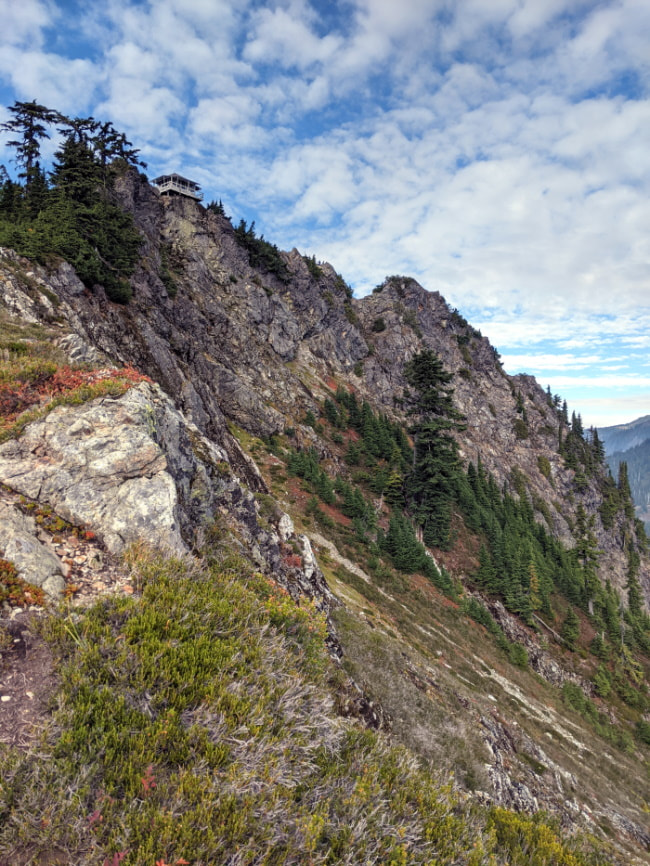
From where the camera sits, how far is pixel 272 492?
31594mm

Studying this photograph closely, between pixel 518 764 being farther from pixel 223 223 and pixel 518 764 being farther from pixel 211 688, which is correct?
pixel 223 223

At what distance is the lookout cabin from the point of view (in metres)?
54.8

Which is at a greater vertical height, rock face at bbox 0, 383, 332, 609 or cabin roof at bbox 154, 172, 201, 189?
cabin roof at bbox 154, 172, 201, 189

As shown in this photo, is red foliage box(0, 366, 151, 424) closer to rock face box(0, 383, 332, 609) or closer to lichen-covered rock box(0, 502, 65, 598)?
rock face box(0, 383, 332, 609)

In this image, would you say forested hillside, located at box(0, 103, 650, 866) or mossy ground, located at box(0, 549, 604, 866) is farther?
forested hillside, located at box(0, 103, 650, 866)

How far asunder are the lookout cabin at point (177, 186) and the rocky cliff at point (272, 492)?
221 cm

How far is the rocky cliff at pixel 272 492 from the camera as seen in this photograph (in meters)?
7.81

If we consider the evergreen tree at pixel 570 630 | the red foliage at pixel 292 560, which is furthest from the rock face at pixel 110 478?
the evergreen tree at pixel 570 630

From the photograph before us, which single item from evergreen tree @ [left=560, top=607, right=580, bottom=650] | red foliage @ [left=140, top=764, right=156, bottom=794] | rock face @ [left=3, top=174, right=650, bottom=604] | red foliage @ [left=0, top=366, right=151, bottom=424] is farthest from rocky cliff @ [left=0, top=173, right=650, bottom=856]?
red foliage @ [left=140, top=764, right=156, bottom=794]

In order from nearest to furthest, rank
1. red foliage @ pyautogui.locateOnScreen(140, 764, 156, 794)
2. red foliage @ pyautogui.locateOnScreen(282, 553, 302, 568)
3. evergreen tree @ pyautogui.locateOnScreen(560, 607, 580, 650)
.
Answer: red foliage @ pyautogui.locateOnScreen(140, 764, 156, 794)
red foliage @ pyautogui.locateOnScreen(282, 553, 302, 568)
evergreen tree @ pyautogui.locateOnScreen(560, 607, 580, 650)

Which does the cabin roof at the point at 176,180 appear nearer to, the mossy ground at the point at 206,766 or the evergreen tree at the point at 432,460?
the evergreen tree at the point at 432,460

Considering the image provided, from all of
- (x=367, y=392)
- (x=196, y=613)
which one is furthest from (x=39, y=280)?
(x=367, y=392)

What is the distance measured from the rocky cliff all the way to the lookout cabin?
7.25ft

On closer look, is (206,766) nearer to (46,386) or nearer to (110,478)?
(110,478)
